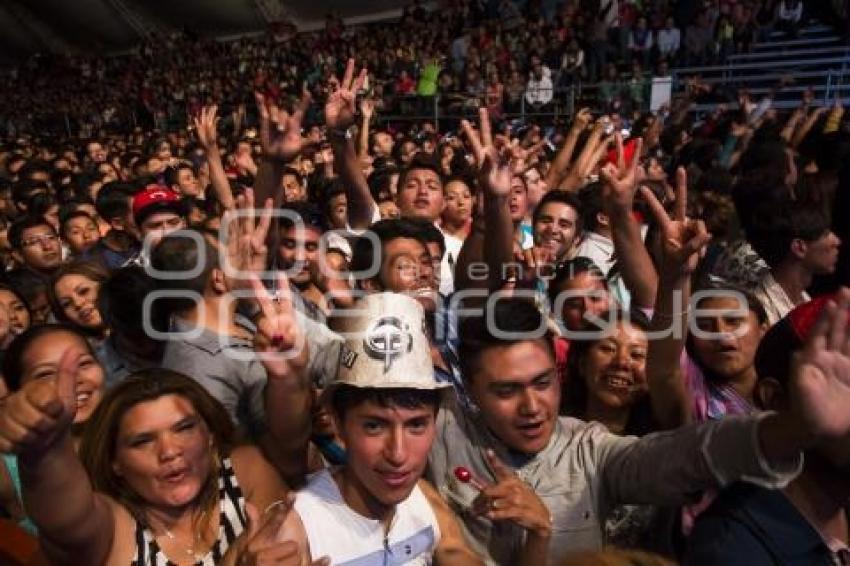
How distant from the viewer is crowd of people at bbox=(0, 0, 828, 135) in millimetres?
13203

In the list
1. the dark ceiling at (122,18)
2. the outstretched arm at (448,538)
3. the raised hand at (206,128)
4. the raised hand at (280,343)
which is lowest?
the outstretched arm at (448,538)

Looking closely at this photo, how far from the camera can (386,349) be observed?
1736mm

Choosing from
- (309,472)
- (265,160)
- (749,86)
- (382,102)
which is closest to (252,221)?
(265,160)

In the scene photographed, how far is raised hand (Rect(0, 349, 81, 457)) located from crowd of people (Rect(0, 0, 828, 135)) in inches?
421

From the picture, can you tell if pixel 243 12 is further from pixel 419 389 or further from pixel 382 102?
pixel 419 389

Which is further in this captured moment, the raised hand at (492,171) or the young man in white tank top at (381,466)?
the raised hand at (492,171)

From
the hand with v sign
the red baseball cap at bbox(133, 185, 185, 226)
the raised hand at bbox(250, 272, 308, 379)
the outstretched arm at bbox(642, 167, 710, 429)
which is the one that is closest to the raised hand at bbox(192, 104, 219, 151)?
the red baseball cap at bbox(133, 185, 185, 226)

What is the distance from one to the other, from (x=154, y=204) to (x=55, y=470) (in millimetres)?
3226

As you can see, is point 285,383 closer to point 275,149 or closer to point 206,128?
point 275,149

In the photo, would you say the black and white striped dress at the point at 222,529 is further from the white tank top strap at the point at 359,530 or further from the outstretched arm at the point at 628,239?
the outstretched arm at the point at 628,239

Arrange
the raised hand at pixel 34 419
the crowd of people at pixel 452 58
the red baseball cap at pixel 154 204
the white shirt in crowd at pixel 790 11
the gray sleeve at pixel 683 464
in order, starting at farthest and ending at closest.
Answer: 1. the white shirt in crowd at pixel 790 11
2. the crowd of people at pixel 452 58
3. the red baseball cap at pixel 154 204
4. the gray sleeve at pixel 683 464
5. the raised hand at pixel 34 419

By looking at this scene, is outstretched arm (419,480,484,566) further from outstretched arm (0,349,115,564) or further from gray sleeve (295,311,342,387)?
outstretched arm (0,349,115,564)

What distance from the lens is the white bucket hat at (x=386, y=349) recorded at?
1.71 m

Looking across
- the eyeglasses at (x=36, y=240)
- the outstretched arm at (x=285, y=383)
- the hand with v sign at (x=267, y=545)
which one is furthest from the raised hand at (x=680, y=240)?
the eyeglasses at (x=36, y=240)
